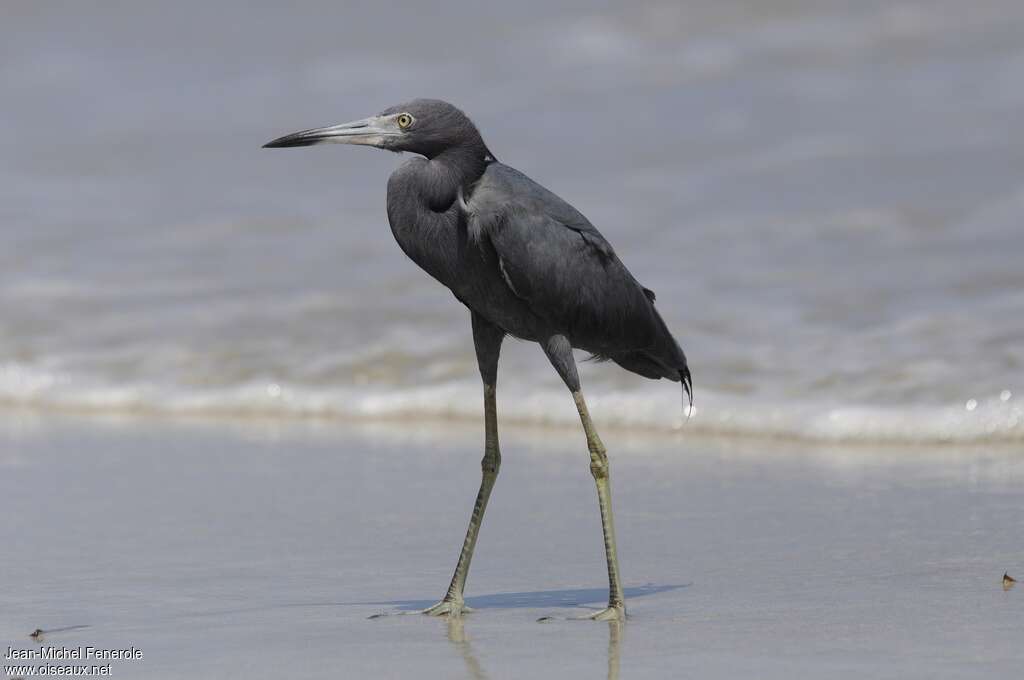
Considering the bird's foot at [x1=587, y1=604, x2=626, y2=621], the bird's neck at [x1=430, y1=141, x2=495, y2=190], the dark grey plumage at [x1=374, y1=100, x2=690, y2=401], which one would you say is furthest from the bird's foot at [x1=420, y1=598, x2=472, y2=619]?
the bird's neck at [x1=430, y1=141, x2=495, y2=190]

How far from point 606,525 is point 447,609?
49cm

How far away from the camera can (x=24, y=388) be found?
930 centimetres

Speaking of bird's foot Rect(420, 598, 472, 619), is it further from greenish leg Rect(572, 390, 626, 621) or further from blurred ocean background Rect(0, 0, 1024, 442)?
blurred ocean background Rect(0, 0, 1024, 442)

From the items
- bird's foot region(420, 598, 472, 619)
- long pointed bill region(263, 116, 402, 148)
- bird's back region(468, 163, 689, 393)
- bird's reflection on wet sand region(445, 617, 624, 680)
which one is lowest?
bird's reflection on wet sand region(445, 617, 624, 680)

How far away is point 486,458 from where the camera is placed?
190 inches

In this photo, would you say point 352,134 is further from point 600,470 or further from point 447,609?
point 447,609

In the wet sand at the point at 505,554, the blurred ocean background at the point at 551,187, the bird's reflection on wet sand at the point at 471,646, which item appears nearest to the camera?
the bird's reflection on wet sand at the point at 471,646

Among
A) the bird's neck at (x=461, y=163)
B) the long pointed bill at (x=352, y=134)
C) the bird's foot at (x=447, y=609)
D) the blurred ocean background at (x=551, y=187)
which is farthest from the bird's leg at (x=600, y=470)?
the blurred ocean background at (x=551, y=187)

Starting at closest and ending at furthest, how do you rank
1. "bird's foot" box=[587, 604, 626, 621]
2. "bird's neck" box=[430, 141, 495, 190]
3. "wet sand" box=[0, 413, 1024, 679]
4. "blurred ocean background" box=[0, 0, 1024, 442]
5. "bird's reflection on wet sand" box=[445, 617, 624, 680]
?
"bird's reflection on wet sand" box=[445, 617, 624, 680]
"wet sand" box=[0, 413, 1024, 679]
"bird's foot" box=[587, 604, 626, 621]
"bird's neck" box=[430, 141, 495, 190]
"blurred ocean background" box=[0, 0, 1024, 442]

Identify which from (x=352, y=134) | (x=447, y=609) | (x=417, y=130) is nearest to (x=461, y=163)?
(x=417, y=130)

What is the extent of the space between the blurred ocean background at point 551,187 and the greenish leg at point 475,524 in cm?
289

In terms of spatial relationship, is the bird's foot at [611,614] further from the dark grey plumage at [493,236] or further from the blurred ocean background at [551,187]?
the blurred ocean background at [551,187]

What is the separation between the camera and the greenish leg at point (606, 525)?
4359 mm

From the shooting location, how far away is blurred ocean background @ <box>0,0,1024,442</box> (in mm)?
8406
